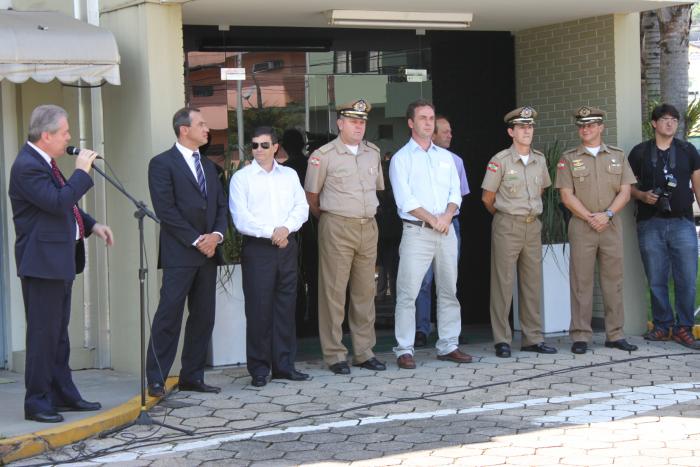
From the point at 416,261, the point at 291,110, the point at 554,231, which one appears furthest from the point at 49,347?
the point at 554,231

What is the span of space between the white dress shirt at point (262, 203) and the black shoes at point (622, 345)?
3159mm

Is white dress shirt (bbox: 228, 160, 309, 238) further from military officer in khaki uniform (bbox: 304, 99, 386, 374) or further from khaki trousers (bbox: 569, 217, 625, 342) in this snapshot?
khaki trousers (bbox: 569, 217, 625, 342)

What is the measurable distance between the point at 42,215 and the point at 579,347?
490cm

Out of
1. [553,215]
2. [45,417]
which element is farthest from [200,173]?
[553,215]

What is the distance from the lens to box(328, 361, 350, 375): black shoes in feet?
30.7

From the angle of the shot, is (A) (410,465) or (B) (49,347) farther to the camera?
(B) (49,347)

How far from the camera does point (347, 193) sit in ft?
30.7

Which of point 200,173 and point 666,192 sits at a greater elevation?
point 200,173

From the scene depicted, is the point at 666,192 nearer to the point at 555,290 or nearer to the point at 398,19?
the point at 555,290

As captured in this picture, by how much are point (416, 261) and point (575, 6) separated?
2813mm

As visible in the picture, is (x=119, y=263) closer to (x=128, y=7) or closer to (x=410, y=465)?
(x=128, y=7)

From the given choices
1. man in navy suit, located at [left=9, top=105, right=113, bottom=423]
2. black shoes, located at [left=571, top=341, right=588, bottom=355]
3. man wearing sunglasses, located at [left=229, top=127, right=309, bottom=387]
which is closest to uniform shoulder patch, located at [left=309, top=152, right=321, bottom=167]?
man wearing sunglasses, located at [left=229, top=127, right=309, bottom=387]

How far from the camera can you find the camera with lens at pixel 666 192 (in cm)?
1041

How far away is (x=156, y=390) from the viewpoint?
8336 mm
